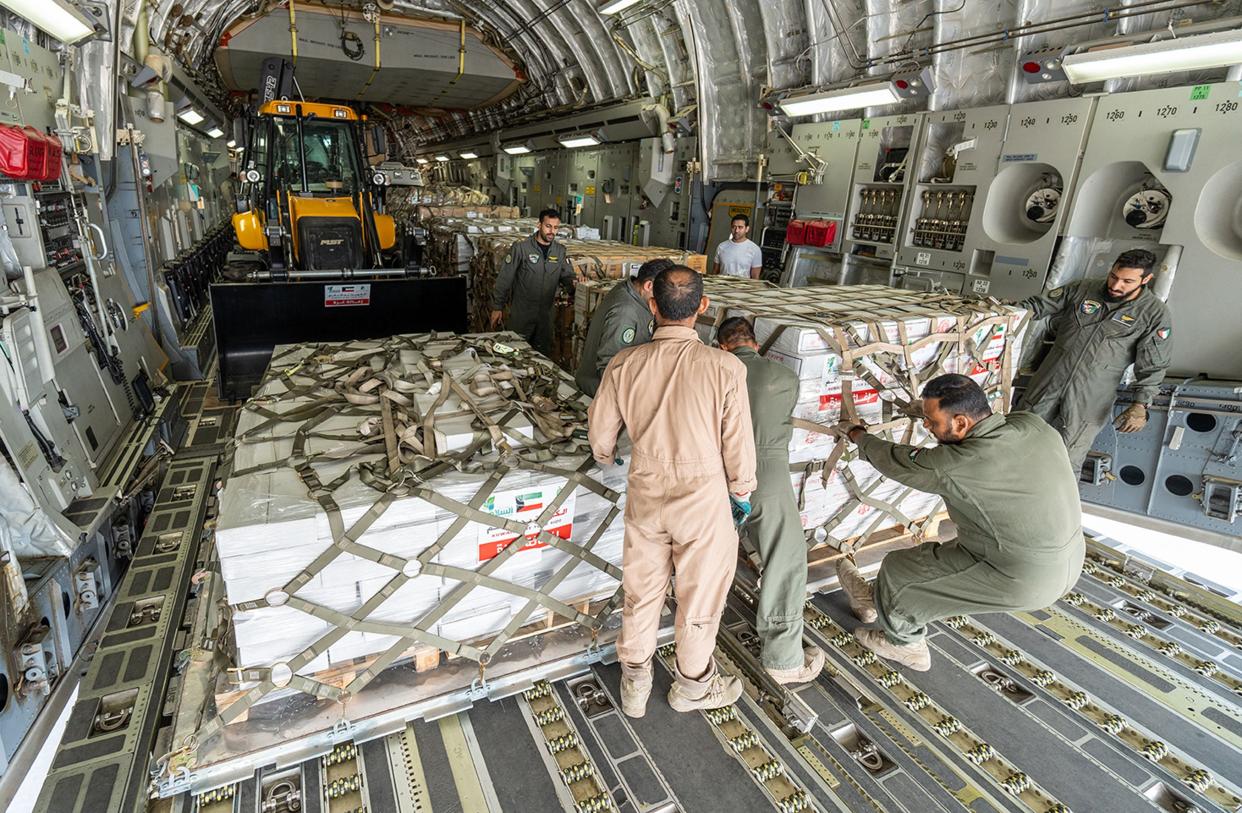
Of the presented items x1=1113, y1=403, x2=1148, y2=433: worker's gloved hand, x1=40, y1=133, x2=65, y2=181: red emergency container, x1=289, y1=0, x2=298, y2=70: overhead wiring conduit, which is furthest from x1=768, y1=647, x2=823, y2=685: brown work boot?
x1=289, y1=0, x2=298, y2=70: overhead wiring conduit

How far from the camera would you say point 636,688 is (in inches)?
121

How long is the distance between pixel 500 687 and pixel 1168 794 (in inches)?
127

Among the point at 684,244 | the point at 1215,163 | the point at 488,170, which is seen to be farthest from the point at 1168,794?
the point at 488,170

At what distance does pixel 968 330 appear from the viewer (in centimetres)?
418

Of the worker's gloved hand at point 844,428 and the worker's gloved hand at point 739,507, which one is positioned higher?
the worker's gloved hand at point 844,428

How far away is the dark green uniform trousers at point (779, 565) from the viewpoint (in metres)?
3.31

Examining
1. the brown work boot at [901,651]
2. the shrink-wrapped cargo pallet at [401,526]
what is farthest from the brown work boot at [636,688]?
the brown work boot at [901,651]

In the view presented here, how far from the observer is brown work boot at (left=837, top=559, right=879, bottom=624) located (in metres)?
3.92

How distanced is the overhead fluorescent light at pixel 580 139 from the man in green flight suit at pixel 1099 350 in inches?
417

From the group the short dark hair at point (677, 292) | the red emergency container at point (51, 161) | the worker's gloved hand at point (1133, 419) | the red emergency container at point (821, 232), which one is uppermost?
the red emergency container at point (821, 232)

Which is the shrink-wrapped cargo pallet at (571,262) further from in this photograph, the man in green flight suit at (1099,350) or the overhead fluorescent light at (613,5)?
the man in green flight suit at (1099,350)

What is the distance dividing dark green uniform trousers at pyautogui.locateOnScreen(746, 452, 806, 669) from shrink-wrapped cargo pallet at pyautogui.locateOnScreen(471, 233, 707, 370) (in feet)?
8.60

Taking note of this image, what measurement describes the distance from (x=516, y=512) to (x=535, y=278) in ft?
13.0

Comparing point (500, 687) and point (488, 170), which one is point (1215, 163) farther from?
point (488, 170)
